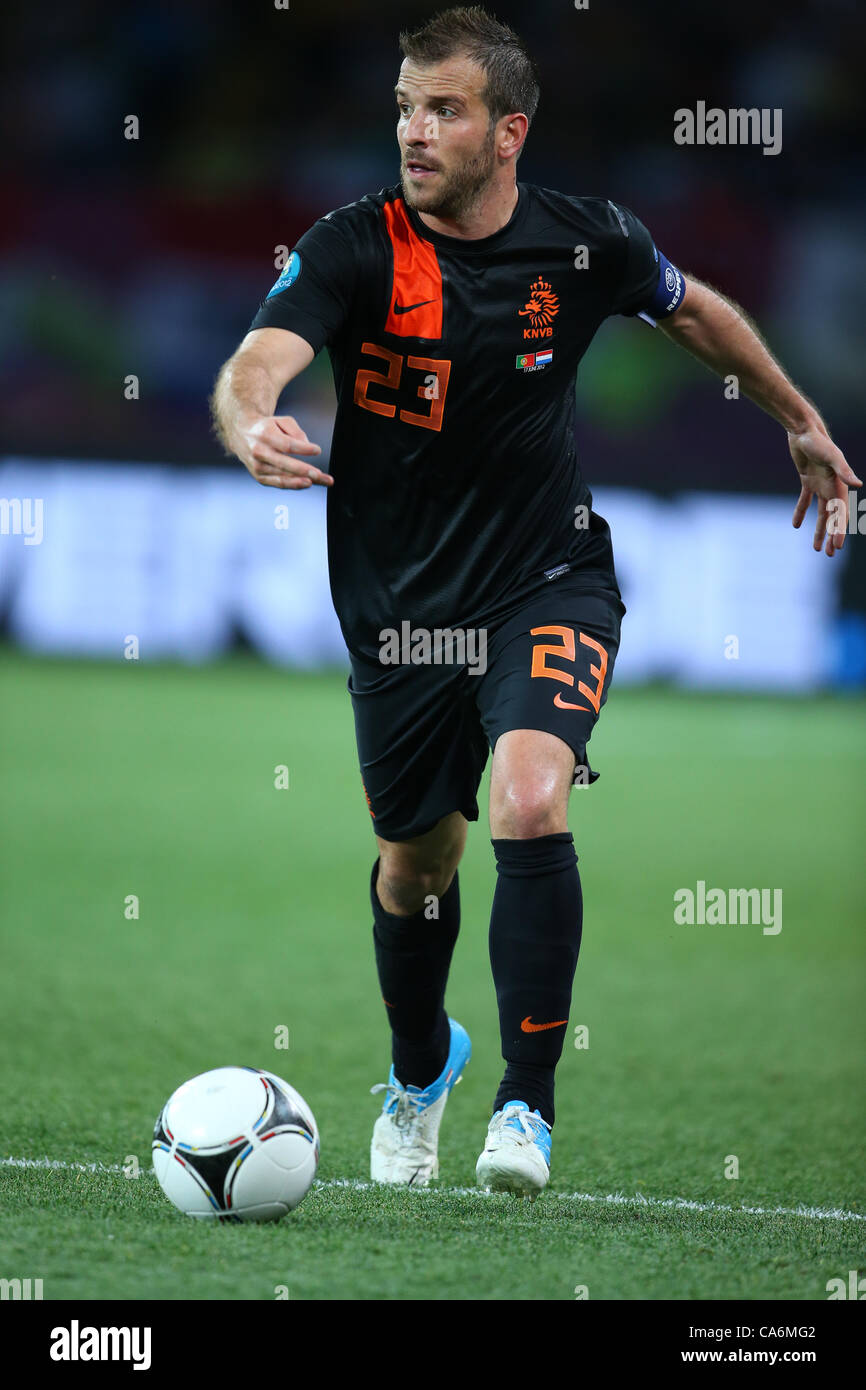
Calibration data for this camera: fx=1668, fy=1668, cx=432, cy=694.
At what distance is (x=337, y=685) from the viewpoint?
14.4m

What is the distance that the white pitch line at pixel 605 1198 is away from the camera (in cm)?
347

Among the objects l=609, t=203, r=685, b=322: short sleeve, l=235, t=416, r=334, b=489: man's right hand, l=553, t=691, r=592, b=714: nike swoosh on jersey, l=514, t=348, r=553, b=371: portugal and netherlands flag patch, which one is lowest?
l=553, t=691, r=592, b=714: nike swoosh on jersey

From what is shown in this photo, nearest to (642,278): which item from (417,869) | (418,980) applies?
(417,869)

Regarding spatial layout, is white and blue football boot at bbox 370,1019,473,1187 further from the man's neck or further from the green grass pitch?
the man's neck

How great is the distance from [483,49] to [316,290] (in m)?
0.66

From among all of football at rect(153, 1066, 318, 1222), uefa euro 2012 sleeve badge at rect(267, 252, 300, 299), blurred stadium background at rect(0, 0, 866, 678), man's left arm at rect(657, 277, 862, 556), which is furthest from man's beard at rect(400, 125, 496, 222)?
blurred stadium background at rect(0, 0, 866, 678)

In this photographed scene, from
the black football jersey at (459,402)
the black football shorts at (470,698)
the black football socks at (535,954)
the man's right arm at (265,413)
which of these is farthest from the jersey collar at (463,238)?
the black football socks at (535,954)

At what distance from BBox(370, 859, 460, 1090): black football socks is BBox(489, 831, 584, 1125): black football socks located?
1.86 ft

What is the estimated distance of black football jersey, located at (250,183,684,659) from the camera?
Result: 3584 mm

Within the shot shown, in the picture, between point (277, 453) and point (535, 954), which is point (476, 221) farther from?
point (535, 954)

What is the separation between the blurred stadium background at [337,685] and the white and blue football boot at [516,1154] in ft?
0.26

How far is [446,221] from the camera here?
364cm

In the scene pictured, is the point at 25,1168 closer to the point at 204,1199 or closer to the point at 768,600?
the point at 204,1199

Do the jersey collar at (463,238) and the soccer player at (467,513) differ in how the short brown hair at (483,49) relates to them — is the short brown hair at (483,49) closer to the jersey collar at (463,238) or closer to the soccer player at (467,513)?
the soccer player at (467,513)
